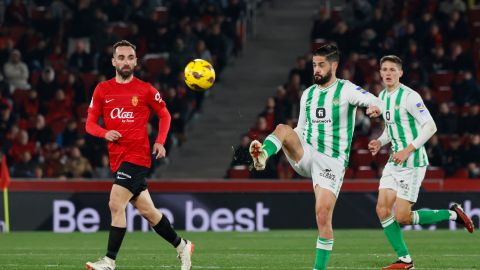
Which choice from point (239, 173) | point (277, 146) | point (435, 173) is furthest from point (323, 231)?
point (239, 173)

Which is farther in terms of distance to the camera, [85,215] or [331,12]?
[331,12]

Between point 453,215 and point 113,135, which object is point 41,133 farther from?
point 113,135

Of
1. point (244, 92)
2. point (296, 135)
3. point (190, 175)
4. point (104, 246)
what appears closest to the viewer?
point (296, 135)

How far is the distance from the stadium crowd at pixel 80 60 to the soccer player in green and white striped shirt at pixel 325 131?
12360 mm

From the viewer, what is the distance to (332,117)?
11.1m

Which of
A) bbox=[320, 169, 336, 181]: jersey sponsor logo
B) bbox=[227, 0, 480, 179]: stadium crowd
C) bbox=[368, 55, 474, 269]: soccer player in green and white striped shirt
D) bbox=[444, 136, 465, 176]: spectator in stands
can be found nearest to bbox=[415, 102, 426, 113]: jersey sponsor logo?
bbox=[368, 55, 474, 269]: soccer player in green and white striped shirt

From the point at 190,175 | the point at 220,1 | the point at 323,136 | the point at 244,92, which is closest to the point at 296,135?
the point at 323,136

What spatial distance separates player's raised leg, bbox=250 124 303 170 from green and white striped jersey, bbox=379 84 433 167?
2.50m

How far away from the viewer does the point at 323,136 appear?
1105 centimetres

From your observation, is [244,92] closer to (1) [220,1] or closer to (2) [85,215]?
(1) [220,1]

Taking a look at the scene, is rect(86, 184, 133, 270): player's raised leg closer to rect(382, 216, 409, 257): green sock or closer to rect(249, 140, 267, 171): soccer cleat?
rect(249, 140, 267, 171): soccer cleat

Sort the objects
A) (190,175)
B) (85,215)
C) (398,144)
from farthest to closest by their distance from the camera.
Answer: (190,175), (85,215), (398,144)

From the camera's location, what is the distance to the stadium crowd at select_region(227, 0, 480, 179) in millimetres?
22562

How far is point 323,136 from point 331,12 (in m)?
17.2
